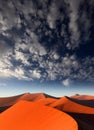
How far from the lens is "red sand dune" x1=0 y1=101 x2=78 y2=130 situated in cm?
1580

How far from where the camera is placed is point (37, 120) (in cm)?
1825

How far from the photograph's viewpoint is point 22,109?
2339 centimetres

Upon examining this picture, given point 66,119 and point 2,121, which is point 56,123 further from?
point 2,121

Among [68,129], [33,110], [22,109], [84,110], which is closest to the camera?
[68,129]

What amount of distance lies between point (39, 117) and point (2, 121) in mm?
4421

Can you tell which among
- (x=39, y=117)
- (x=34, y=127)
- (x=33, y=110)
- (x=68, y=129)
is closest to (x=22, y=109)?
(x=33, y=110)

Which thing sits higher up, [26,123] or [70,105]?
[70,105]

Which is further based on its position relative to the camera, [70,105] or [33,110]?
[70,105]

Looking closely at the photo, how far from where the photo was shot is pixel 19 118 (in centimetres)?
2025

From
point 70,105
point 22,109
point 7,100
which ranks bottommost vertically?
A: point 22,109

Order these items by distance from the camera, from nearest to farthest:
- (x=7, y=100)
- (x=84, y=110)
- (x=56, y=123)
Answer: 1. (x=56, y=123)
2. (x=84, y=110)
3. (x=7, y=100)

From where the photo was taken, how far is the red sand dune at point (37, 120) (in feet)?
51.9

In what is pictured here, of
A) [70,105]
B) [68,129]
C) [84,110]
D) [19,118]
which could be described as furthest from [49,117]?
[70,105]

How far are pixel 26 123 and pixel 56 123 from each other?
3479 mm
